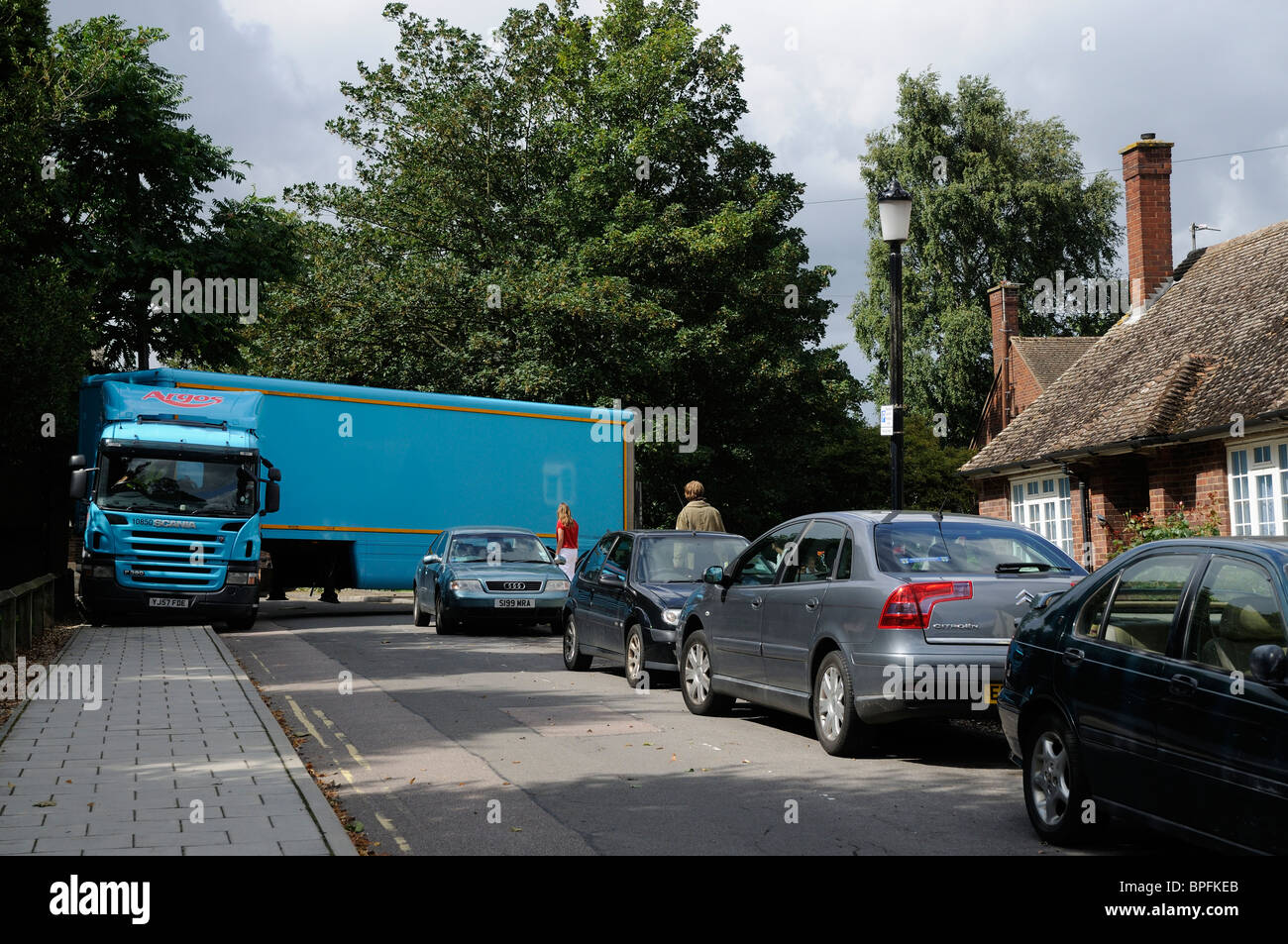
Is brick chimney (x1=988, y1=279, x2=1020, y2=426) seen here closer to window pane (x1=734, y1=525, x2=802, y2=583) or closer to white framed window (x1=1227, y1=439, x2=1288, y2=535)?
white framed window (x1=1227, y1=439, x2=1288, y2=535)

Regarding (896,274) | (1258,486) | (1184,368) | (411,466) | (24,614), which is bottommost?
(24,614)

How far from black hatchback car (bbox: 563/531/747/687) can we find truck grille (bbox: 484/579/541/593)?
13.2 ft

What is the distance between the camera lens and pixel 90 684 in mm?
11766

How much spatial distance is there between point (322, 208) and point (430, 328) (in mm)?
6423

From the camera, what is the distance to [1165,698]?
5.22 m

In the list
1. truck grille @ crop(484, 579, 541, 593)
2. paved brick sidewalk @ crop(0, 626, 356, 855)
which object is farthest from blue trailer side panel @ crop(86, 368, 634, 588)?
paved brick sidewalk @ crop(0, 626, 356, 855)

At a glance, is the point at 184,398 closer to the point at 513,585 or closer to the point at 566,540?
the point at 513,585

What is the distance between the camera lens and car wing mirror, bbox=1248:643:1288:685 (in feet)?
15.1

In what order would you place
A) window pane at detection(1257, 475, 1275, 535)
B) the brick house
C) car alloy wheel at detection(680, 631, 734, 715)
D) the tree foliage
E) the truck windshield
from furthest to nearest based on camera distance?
the tree foliage → the brick house → the truck windshield → window pane at detection(1257, 475, 1275, 535) → car alloy wheel at detection(680, 631, 734, 715)

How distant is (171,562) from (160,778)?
1161cm

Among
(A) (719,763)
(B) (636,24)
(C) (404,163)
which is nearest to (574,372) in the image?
(C) (404,163)

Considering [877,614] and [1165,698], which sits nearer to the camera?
[1165,698]

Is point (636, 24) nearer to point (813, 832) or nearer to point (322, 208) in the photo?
point (322, 208)

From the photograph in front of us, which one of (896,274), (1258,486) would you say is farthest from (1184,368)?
(896,274)
